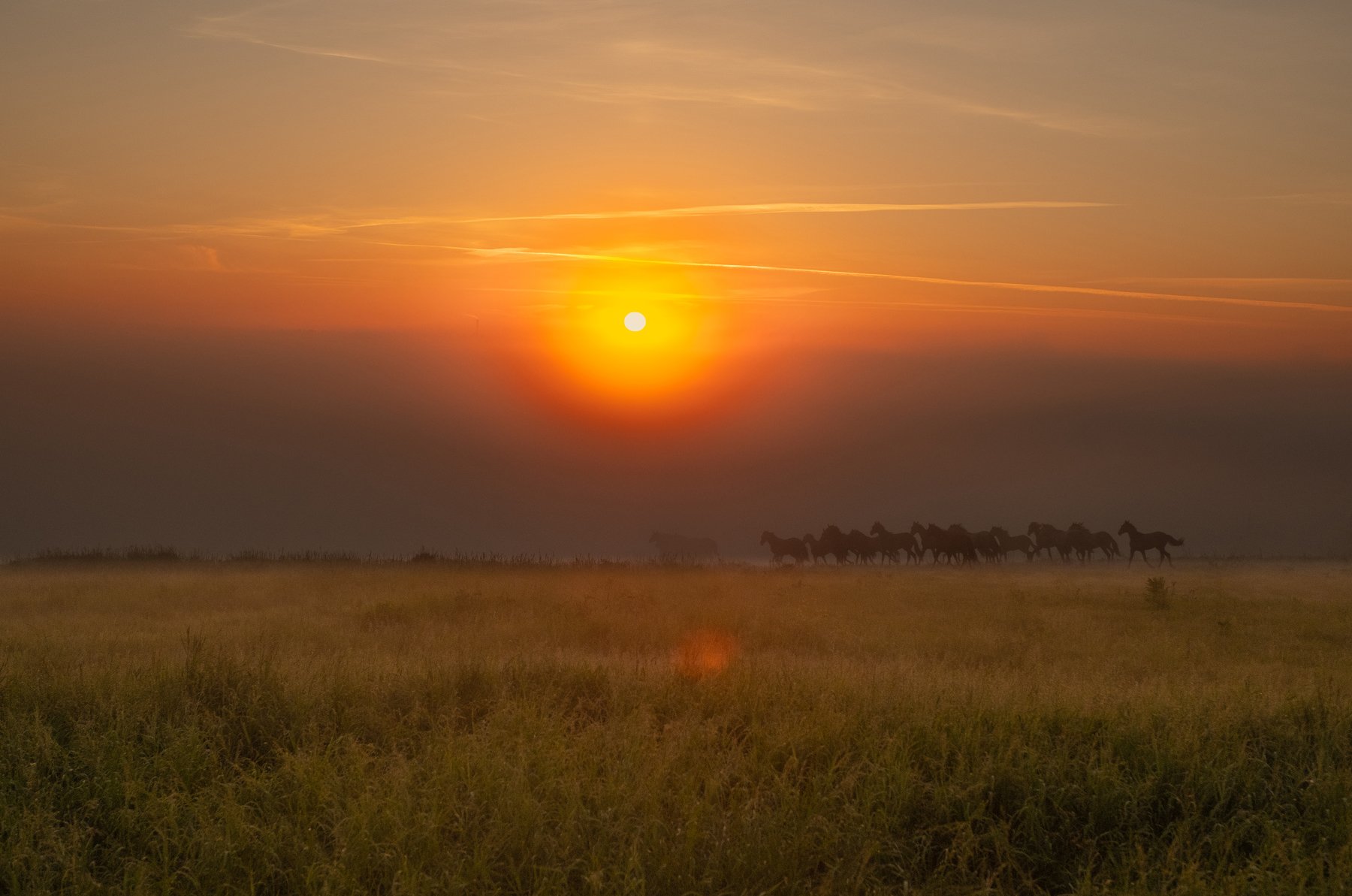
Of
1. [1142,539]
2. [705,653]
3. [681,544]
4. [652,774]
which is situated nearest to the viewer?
[652,774]

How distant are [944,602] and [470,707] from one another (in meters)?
17.8

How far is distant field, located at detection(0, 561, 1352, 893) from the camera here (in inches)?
313

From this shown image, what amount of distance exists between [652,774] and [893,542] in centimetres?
4886

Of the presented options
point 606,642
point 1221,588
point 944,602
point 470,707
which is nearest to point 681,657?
point 606,642

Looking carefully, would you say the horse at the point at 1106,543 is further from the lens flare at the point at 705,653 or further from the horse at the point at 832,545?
the lens flare at the point at 705,653

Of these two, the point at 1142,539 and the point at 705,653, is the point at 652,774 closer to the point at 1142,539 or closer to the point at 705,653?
the point at 705,653

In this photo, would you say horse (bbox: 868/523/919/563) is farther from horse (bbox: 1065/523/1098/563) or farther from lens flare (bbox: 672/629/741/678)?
lens flare (bbox: 672/629/741/678)

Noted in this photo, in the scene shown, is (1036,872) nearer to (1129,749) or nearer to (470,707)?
(1129,749)

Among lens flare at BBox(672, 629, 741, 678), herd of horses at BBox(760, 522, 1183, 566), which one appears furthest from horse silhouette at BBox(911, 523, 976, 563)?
lens flare at BBox(672, 629, 741, 678)

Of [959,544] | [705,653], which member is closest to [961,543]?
[959,544]

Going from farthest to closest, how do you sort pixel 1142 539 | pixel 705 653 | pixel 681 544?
pixel 681 544 → pixel 1142 539 → pixel 705 653

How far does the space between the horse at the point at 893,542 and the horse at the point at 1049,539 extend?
7368mm

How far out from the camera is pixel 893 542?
56500 mm

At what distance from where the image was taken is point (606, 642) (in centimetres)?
1878
